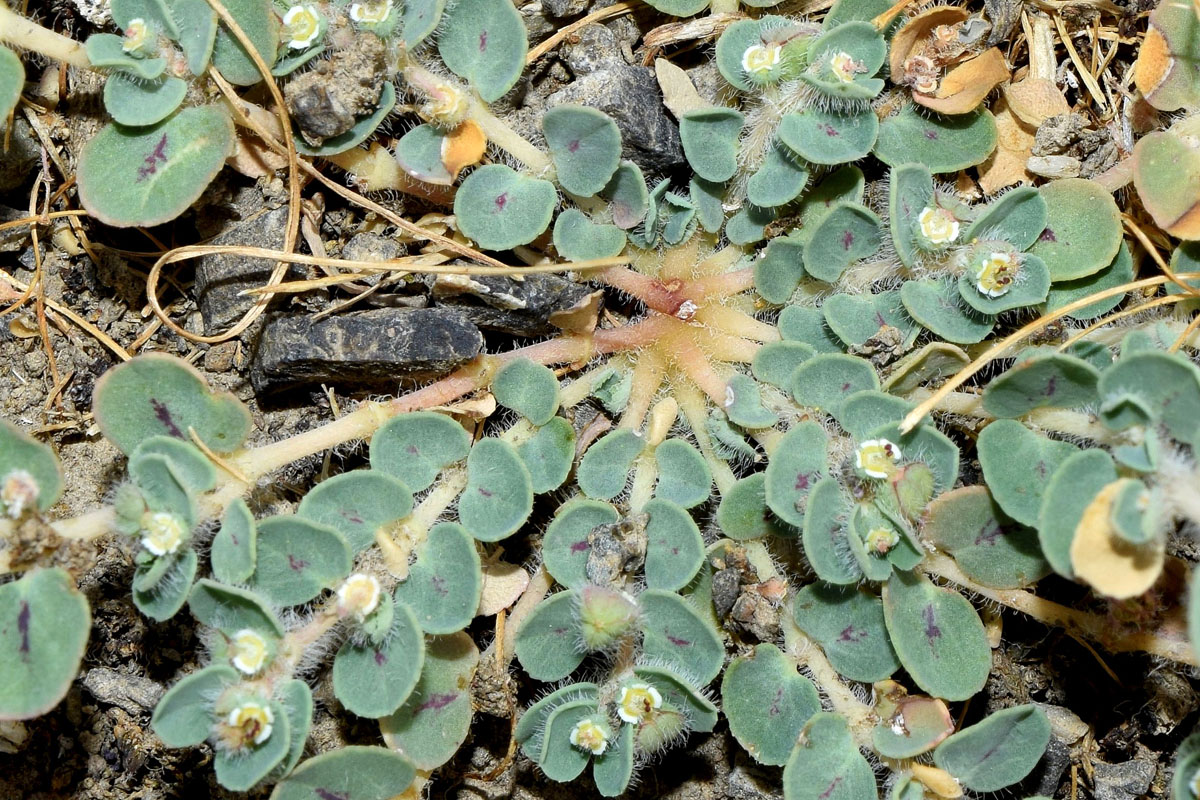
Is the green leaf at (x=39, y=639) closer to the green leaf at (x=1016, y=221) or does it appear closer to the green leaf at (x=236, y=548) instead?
the green leaf at (x=236, y=548)

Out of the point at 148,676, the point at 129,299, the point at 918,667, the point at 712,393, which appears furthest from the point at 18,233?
the point at 918,667

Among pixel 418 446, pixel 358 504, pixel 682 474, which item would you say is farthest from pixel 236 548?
pixel 682 474

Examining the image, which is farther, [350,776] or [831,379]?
[831,379]

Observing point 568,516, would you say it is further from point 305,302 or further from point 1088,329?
point 1088,329

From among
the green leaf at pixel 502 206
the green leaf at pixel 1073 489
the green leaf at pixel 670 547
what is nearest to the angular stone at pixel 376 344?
the green leaf at pixel 502 206

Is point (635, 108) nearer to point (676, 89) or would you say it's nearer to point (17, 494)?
point (676, 89)
